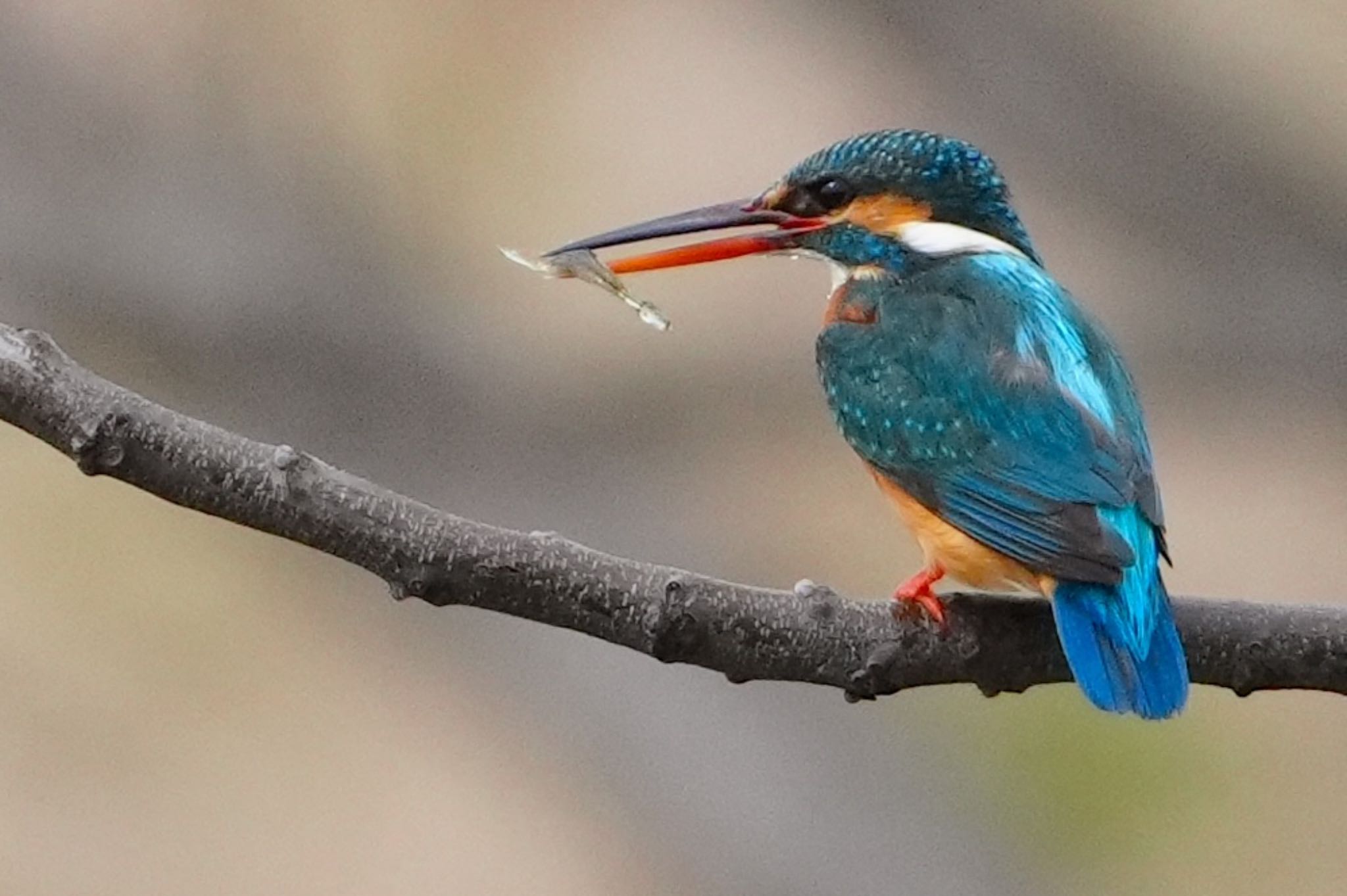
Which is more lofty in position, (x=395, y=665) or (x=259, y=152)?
(x=259, y=152)

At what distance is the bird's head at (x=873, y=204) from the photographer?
70.8 inches

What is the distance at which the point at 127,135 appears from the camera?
9.26ft

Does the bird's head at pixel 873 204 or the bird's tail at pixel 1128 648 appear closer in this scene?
the bird's tail at pixel 1128 648

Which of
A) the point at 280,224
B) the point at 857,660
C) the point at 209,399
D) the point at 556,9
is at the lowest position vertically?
the point at 857,660

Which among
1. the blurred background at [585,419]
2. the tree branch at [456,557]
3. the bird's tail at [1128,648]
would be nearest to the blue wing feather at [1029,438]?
the bird's tail at [1128,648]

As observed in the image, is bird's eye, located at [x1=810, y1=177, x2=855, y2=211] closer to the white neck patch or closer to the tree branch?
the white neck patch

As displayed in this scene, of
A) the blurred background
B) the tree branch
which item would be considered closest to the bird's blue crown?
the tree branch

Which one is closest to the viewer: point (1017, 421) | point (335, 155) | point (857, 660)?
point (857, 660)

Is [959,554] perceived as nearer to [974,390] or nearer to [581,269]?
[974,390]

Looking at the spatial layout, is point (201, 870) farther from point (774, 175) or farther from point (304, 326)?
point (774, 175)

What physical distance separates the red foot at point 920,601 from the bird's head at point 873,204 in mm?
412

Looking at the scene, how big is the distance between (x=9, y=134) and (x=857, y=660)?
195 cm

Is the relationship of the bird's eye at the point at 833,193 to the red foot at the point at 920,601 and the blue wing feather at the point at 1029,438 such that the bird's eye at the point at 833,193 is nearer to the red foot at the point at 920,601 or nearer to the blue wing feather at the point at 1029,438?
the blue wing feather at the point at 1029,438

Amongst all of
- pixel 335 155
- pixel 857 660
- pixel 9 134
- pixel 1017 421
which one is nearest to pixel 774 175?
pixel 335 155
